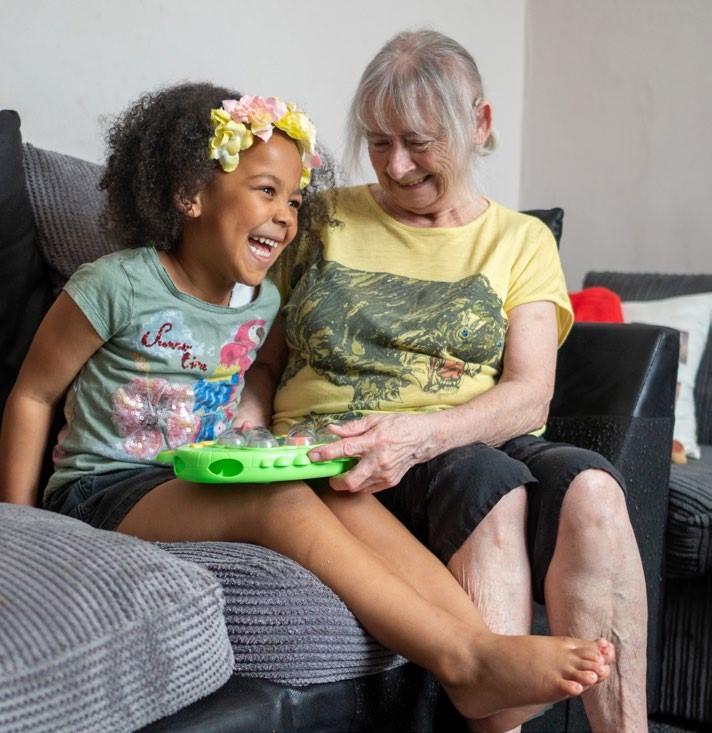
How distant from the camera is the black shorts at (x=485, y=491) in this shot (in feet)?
4.30

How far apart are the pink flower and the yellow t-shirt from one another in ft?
0.84

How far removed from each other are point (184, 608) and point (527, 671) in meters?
0.38

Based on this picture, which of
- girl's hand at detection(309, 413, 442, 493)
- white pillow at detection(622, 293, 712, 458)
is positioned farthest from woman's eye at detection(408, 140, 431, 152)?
white pillow at detection(622, 293, 712, 458)

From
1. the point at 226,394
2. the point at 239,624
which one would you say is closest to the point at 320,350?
the point at 226,394

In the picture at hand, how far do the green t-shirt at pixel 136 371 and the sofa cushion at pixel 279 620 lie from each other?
32 centimetres

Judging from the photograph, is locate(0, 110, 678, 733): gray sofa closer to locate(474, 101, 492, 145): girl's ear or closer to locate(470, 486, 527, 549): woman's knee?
locate(470, 486, 527, 549): woman's knee

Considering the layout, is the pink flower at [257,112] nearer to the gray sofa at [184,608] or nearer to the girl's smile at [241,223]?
the girl's smile at [241,223]

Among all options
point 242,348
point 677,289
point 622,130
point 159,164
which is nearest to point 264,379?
point 242,348

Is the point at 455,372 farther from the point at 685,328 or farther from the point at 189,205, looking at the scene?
the point at 685,328

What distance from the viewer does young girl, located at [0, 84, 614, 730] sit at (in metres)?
1.26

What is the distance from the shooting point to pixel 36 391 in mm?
1401

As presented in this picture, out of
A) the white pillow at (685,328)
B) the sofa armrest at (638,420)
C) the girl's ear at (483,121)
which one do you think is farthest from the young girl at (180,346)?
the white pillow at (685,328)

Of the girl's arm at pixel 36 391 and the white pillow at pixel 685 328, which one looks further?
the white pillow at pixel 685 328

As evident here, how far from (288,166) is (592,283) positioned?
1.45 meters
